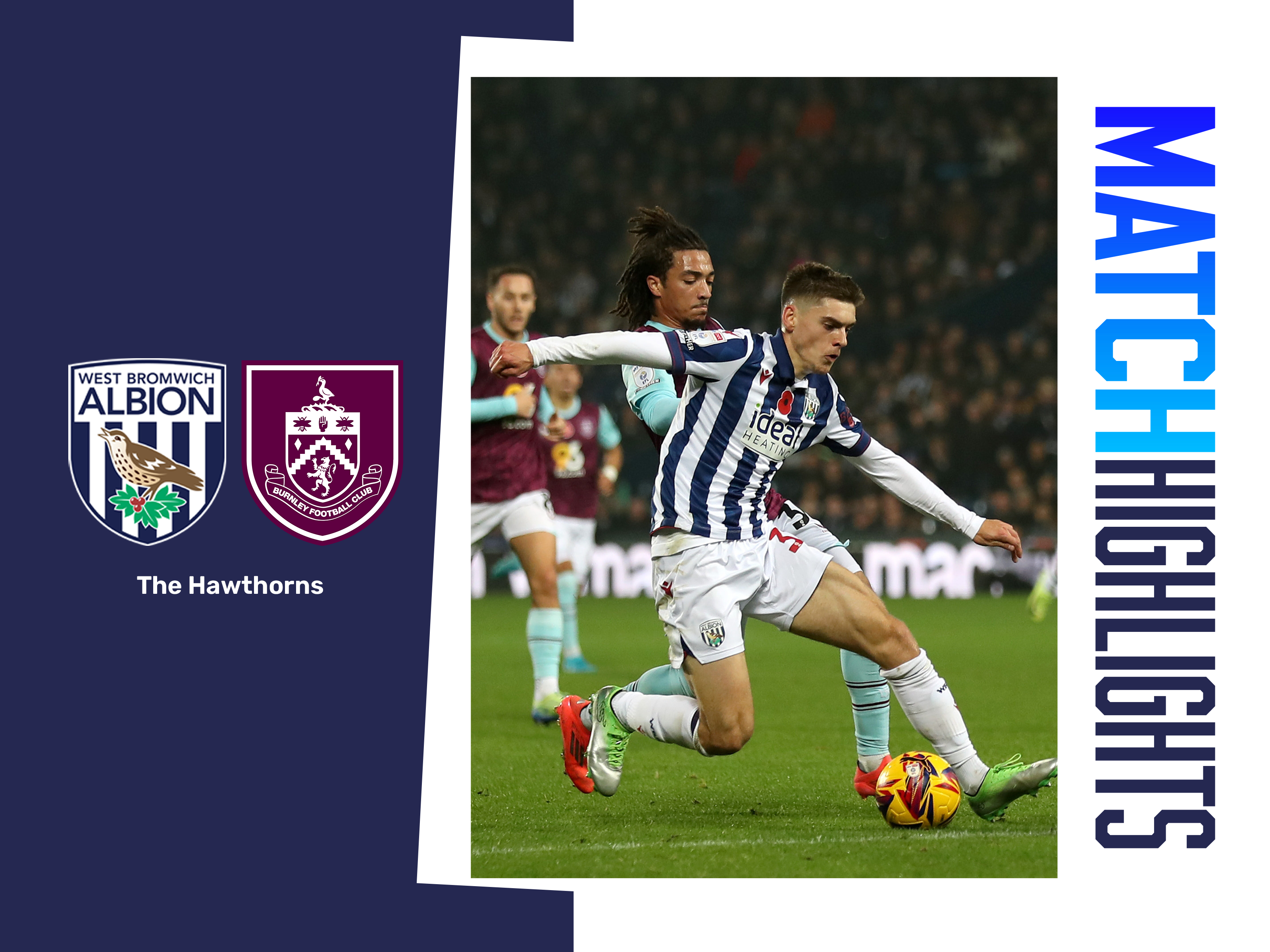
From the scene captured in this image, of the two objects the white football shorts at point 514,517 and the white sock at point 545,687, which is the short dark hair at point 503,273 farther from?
the white sock at point 545,687

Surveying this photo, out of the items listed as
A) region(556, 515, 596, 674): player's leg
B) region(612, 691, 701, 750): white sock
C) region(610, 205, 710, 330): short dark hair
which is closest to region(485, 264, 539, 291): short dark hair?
region(610, 205, 710, 330): short dark hair

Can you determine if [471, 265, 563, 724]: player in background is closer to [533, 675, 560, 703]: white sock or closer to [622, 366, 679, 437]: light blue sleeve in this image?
[533, 675, 560, 703]: white sock

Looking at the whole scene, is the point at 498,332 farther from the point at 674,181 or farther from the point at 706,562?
the point at 674,181

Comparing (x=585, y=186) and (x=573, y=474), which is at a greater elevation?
(x=585, y=186)

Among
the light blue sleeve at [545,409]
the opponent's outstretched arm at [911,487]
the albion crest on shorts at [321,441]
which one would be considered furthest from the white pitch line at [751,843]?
the light blue sleeve at [545,409]

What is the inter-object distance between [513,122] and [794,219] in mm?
4284

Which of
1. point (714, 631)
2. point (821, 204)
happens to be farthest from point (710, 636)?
point (821, 204)

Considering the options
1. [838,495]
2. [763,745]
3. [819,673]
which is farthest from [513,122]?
[763,745]

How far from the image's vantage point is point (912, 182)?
21.1 m

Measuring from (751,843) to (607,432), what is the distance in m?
6.40

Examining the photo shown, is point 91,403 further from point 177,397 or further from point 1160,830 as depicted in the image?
point 1160,830

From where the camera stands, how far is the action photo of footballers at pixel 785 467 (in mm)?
5016

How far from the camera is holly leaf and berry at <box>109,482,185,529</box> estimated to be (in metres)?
4.70

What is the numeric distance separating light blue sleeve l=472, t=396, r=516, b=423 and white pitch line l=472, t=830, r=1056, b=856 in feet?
10.4
